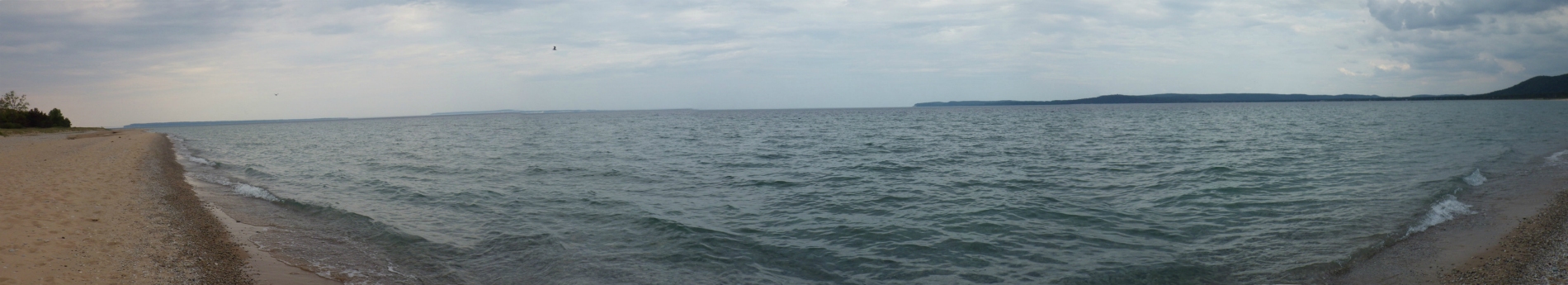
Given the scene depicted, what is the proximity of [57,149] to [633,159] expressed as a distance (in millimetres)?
27548

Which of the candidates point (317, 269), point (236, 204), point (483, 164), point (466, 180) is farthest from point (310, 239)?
point (483, 164)

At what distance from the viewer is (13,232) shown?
370 inches

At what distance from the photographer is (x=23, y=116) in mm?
70938

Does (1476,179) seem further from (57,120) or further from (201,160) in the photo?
(57,120)

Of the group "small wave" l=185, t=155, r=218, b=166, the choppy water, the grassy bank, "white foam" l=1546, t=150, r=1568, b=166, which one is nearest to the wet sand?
the choppy water

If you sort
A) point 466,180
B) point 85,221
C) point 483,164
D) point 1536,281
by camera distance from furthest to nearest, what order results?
point 483,164 → point 466,180 → point 85,221 → point 1536,281

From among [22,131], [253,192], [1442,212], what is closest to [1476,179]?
[1442,212]

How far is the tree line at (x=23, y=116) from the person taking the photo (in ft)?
220

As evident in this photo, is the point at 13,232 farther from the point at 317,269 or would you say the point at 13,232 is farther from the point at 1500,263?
the point at 1500,263

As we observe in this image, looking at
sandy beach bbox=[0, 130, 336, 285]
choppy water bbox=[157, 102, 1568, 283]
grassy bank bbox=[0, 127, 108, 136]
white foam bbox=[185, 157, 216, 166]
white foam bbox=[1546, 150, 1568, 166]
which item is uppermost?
grassy bank bbox=[0, 127, 108, 136]

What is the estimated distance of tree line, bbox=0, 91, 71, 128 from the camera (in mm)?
67162

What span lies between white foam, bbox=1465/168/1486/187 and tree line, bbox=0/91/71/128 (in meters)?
102

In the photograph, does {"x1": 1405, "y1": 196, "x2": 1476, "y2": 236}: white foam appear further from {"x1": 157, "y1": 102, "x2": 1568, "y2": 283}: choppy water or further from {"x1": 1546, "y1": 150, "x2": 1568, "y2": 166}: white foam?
{"x1": 1546, "y1": 150, "x2": 1568, "y2": 166}: white foam

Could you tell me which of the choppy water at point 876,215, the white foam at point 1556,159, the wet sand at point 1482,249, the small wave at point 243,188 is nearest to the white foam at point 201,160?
the choppy water at point 876,215
